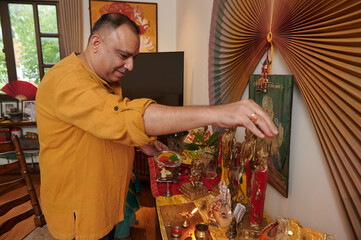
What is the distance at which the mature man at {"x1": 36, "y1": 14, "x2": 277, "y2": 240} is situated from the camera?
69 cm

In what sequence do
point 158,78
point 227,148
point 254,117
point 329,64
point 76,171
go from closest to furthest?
point 254,117
point 329,64
point 76,171
point 227,148
point 158,78

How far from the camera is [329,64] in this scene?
0.80 m

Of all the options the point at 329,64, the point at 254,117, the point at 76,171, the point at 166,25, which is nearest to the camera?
the point at 254,117

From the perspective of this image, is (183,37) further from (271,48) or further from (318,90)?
(318,90)

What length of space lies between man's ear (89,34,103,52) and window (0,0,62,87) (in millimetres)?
3374

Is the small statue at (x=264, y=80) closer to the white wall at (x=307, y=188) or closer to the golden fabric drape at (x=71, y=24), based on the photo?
the white wall at (x=307, y=188)

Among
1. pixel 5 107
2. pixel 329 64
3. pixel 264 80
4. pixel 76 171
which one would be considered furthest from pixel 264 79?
pixel 5 107

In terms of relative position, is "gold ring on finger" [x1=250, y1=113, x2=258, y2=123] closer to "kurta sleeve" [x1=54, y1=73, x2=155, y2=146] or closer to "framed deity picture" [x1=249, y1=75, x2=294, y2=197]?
"kurta sleeve" [x1=54, y1=73, x2=155, y2=146]

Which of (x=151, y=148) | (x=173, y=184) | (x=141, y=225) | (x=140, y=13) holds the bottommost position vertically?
(x=141, y=225)

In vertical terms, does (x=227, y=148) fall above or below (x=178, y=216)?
above

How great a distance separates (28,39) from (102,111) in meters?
4.09

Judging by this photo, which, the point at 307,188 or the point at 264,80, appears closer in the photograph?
the point at 307,188

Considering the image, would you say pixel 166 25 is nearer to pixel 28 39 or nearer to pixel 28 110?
pixel 28 39

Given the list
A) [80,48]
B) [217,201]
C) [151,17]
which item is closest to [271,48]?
[217,201]
